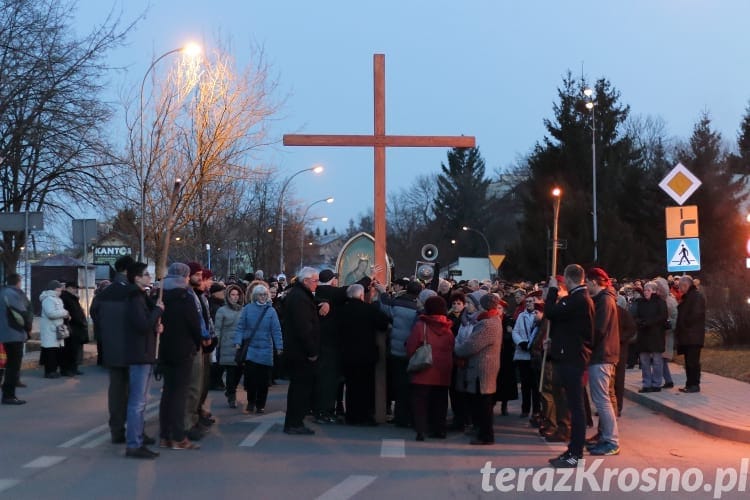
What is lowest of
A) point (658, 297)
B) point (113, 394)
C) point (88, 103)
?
point (113, 394)

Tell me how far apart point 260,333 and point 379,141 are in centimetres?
624

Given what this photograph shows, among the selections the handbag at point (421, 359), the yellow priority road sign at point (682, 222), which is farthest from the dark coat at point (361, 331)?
the yellow priority road sign at point (682, 222)

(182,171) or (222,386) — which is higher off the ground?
(182,171)

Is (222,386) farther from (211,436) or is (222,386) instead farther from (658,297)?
(658,297)

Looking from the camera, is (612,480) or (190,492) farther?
(612,480)

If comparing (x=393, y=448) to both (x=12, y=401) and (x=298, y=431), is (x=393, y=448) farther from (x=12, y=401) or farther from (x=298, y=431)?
(x=12, y=401)

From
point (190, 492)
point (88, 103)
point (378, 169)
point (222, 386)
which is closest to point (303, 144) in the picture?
point (378, 169)

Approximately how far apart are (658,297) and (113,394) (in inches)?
379

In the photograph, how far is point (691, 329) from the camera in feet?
48.6

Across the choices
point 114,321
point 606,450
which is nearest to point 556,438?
point 606,450

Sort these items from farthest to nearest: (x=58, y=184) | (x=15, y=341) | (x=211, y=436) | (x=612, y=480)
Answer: (x=58, y=184)
(x=15, y=341)
(x=211, y=436)
(x=612, y=480)

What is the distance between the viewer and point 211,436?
11.1 meters

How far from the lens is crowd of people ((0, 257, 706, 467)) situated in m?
9.73

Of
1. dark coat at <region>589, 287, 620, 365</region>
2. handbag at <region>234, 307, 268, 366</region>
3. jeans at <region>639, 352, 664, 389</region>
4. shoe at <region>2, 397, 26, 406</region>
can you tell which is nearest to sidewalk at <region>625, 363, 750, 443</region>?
jeans at <region>639, 352, 664, 389</region>
